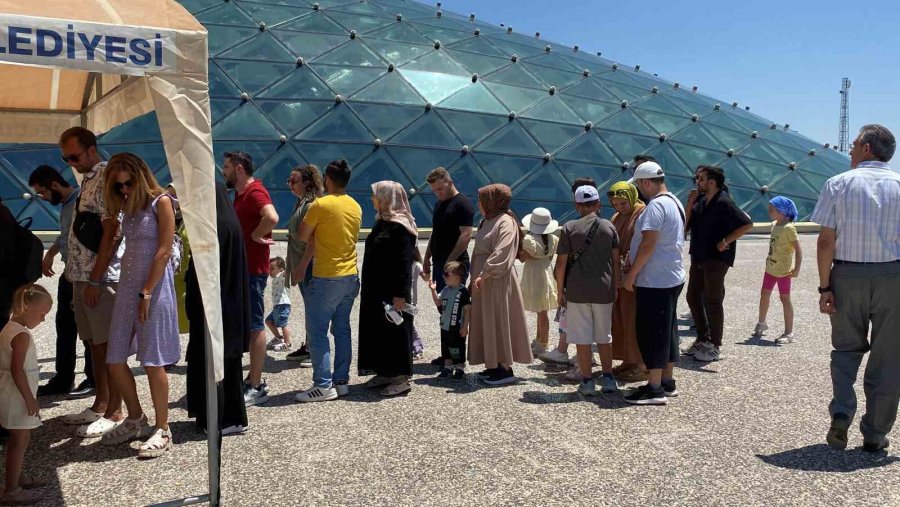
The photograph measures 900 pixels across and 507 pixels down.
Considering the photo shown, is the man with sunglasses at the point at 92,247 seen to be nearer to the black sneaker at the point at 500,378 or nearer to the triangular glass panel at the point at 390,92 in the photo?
the black sneaker at the point at 500,378

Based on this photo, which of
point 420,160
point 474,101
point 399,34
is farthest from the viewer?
point 399,34

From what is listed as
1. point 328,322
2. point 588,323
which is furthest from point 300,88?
point 588,323

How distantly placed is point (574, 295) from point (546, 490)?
2.21 meters

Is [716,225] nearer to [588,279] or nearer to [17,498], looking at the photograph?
[588,279]

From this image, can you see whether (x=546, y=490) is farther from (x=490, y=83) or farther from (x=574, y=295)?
(x=490, y=83)

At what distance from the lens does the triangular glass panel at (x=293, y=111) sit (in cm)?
1395

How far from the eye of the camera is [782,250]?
804cm

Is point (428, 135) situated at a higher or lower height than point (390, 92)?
lower

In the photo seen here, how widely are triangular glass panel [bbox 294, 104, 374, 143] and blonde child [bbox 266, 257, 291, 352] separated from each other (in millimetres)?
6784

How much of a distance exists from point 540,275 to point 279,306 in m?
2.66

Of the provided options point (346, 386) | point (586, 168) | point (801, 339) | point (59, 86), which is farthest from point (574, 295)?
point (586, 168)

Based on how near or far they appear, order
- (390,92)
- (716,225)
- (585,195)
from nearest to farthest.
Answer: (585,195)
(716,225)
(390,92)

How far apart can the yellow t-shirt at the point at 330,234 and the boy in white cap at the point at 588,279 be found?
1.70 metres

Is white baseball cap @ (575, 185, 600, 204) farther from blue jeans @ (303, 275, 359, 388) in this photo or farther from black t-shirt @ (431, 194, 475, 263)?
blue jeans @ (303, 275, 359, 388)
